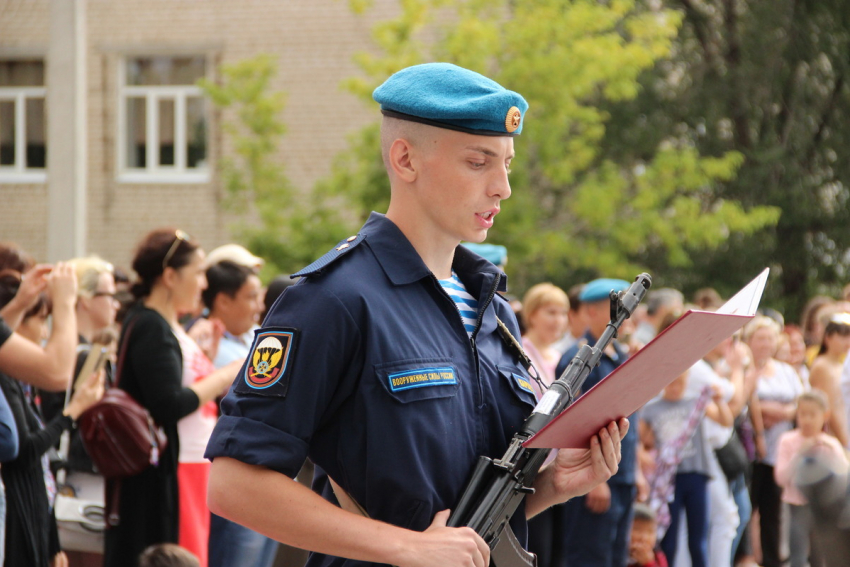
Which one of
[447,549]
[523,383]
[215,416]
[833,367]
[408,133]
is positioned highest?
[408,133]

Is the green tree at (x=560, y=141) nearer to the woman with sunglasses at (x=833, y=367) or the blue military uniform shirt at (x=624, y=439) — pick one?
the woman with sunglasses at (x=833, y=367)

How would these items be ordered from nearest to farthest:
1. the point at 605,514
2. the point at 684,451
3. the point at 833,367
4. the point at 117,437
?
the point at 117,437, the point at 605,514, the point at 684,451, the point at 833,367

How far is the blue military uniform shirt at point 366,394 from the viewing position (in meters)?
1.70

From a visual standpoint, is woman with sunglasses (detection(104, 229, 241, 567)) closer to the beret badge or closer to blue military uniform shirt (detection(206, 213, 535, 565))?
blue military uniform shirt (detection(206, 213, 535, 565))

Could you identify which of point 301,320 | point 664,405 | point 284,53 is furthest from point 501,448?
point 284,53

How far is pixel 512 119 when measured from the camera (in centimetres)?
190

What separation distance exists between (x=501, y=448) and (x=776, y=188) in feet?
46.5

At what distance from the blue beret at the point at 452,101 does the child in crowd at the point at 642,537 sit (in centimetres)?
482

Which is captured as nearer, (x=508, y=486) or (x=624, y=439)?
(x=508, y=486)

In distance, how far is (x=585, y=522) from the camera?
19.2ft

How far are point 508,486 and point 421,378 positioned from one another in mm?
270

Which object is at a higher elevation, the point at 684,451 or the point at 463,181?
the point at 463,181

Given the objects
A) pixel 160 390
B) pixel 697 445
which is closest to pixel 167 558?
pixel 160 390

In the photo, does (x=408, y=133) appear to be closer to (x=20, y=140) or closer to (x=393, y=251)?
(x=393, y=251)
